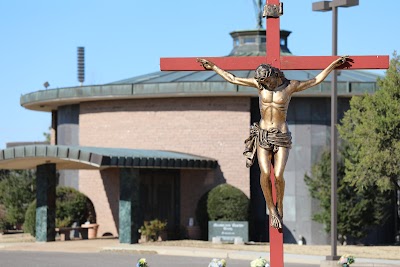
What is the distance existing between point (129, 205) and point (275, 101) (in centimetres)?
2398

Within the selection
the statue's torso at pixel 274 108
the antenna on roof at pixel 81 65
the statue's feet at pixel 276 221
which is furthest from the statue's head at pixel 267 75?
the antenna on roof at pixel 81 65

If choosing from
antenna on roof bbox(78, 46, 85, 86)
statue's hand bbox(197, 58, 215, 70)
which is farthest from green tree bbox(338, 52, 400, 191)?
antenna on roof bbox(78, 46, 85, 86)

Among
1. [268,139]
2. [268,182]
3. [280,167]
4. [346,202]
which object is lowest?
[346,202]

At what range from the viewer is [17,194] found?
144 ft

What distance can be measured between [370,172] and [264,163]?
2070 centimetres

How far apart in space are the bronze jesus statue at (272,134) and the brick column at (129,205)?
23614mm

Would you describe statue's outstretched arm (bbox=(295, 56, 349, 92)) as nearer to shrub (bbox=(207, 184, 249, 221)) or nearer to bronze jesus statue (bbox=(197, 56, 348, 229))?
bronze jesus statue (bbox=(197, 56, 348, 229))

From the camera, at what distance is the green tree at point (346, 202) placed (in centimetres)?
3644

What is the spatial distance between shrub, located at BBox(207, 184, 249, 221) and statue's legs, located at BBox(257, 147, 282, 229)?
2554cm

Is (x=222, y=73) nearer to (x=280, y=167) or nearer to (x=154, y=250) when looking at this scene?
(x=280, y=167)

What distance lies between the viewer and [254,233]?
38531mm

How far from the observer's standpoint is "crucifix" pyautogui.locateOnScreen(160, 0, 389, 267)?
11250mm

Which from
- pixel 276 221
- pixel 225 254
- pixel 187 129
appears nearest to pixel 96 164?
pixel 225 254

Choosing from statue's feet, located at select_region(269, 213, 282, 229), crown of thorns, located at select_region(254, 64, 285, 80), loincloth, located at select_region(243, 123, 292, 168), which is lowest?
statue's feet, located at select_region(269, 213, 282, 229)
